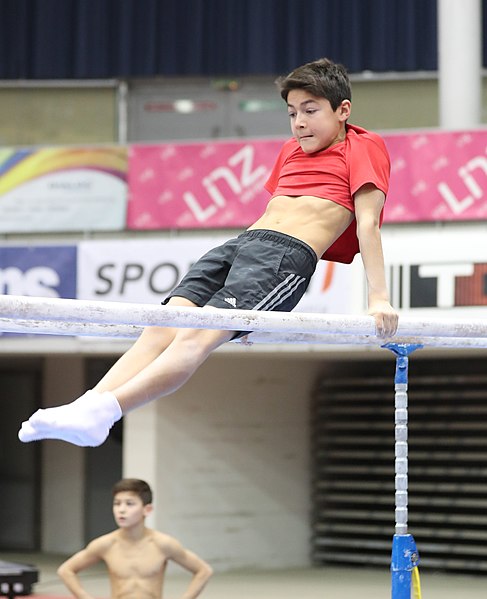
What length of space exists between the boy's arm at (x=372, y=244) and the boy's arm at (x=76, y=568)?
356 centimetres

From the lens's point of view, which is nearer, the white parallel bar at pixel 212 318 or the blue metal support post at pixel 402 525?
the white parallel bar at pixel 212 318

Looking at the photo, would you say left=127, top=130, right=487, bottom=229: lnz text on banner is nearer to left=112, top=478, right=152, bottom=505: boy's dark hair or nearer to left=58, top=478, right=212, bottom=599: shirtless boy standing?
left=58, top=478, right=212, bottom=599: shirtless boy standing

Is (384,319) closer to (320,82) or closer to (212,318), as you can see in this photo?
(212,318)

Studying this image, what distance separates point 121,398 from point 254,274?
0.60 m

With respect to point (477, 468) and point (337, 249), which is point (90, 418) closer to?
point (337, 249)

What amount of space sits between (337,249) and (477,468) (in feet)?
30.3

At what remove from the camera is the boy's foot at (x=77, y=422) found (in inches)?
134

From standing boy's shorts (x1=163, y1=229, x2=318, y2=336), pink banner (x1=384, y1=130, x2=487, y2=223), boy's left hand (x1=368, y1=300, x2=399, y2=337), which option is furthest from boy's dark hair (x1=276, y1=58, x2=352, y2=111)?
pink banner (x1=384, y1=130, x2=487, y2=223)

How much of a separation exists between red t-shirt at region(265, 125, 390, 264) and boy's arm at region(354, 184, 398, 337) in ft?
0.11

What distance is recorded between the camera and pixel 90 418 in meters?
3.44

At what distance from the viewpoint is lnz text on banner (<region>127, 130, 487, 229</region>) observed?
10.6m

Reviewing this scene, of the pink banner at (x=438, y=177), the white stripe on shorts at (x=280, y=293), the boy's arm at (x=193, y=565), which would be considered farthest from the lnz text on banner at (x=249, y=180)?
the white stripe on shorts at (x=280, y=293)

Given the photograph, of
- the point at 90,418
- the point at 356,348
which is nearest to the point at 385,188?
the point at 90,418

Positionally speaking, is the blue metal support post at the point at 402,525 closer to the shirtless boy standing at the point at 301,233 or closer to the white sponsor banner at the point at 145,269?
the shirtless boy standing at the point at 301,233
